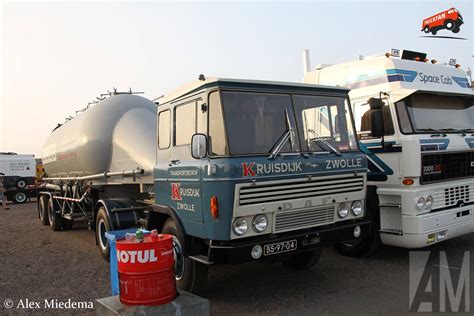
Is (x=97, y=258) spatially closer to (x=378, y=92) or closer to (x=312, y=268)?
(x=312, y=268)

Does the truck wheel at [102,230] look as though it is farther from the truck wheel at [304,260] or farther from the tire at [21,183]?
the tire at [21,183]

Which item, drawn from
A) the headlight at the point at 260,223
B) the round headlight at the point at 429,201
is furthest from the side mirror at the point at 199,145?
the round headlight at the point at 429,201

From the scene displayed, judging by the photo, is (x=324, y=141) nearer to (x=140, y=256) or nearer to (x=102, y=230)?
(x=140, y=256)

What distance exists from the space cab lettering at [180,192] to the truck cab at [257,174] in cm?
1

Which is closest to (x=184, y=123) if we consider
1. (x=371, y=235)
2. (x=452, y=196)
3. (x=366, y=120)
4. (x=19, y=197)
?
(x=366, y=120)

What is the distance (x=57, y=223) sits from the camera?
11844 millimetres

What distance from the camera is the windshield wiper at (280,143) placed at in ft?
16.3

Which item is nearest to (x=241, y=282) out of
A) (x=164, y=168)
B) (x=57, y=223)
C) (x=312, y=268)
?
(x=312, y=268)

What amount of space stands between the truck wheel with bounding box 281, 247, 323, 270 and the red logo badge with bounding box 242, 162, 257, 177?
2.20m

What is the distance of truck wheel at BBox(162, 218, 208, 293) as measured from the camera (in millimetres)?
5266

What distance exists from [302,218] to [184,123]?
1.93 meters

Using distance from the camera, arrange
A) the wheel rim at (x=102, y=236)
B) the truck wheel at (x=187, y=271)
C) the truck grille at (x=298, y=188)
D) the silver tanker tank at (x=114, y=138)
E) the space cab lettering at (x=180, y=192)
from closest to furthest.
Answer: the truck grille at (x=298, y=188)
the space cab lettering at (x=180, y=192)
the truck wheel at (x=187, y=271)
the wheel rim at (x=102, y=236)
the silver tanker tank at (x=114, y=138)

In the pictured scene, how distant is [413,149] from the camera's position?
6.29m

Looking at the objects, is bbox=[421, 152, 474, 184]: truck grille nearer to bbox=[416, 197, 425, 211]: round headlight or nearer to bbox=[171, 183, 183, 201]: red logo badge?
bbox=[416, 197, 425, 211]: round headlight
